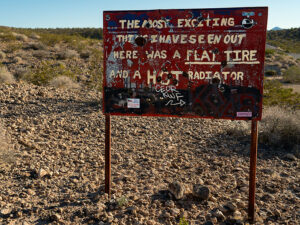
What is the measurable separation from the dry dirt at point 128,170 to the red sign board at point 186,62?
115 centimetres

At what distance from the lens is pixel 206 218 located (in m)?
3.34

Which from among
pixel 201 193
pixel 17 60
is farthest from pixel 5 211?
pixel 17 60

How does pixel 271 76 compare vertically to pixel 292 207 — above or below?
above

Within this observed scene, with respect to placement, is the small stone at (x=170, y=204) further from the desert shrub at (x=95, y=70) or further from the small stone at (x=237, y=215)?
the desert shrub at (x=95, y=70)

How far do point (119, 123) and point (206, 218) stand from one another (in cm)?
389

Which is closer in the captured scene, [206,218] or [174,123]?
[206,218]

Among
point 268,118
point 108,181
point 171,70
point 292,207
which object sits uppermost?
point 171,70

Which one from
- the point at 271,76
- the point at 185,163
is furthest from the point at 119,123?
the point at 271,76

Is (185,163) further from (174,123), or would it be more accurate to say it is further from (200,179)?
(174,123)

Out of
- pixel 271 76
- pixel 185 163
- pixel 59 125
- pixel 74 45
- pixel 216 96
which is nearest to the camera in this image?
pixel 216 96

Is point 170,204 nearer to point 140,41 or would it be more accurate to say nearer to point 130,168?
point 130,168

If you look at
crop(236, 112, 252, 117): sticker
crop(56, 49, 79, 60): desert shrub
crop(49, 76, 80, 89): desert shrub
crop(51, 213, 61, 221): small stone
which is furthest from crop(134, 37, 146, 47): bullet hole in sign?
crop(56, 49, 79, 60): desert shrub

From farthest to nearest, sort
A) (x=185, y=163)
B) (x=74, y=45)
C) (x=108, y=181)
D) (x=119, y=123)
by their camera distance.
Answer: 1. (x=74, y=45)
2. (x=119, y=123)
3. (x=185, y=163)
4. (x=108, y=181)

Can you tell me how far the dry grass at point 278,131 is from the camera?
622cm
